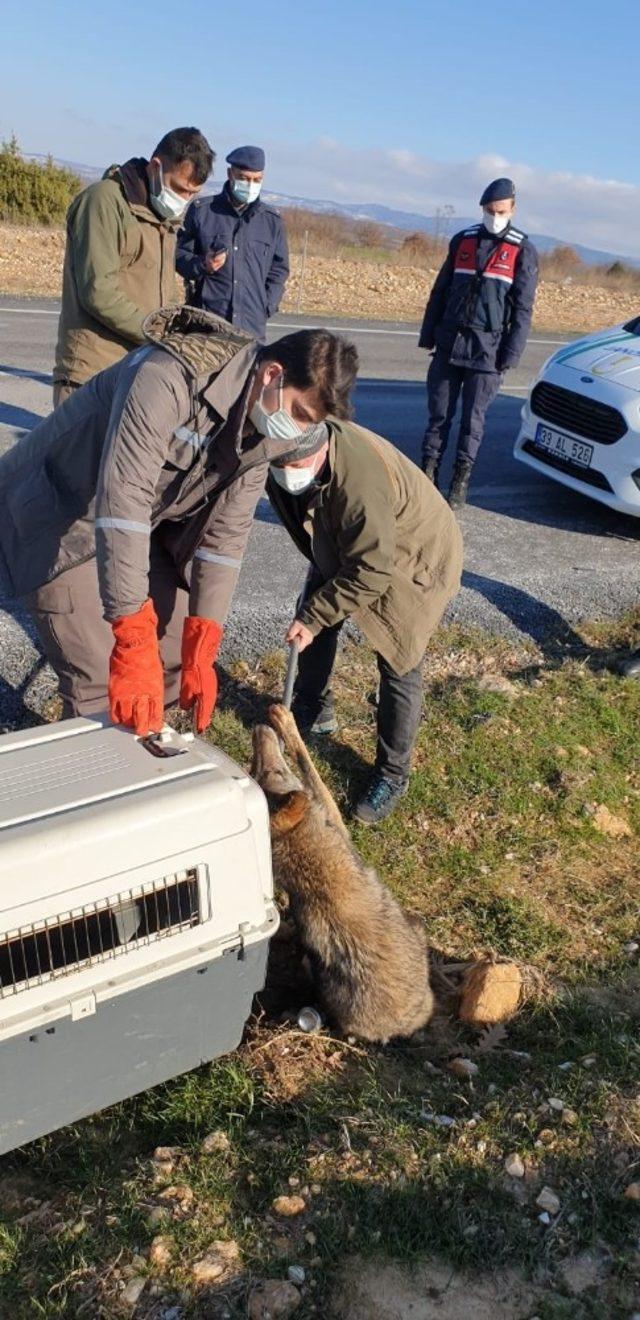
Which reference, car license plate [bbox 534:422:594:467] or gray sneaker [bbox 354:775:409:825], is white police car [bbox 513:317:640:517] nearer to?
car license plate [bbox 534:422:594:467]

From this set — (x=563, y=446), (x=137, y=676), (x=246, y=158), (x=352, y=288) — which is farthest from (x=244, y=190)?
(x=352, y=288)

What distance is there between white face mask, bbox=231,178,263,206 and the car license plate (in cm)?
284

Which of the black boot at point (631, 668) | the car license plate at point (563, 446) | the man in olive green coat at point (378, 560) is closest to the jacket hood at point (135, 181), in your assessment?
the man in olive green coat at point (378, 560)

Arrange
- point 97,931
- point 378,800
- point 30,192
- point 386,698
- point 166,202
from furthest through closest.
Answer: point 30,192
point 166,202
point 378,800
point 386,698
point 97,931

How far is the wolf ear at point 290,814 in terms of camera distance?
3504mm

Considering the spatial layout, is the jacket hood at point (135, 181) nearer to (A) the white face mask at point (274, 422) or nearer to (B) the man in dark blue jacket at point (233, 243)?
(B) the man in dark blue jacket at point (233, 243)

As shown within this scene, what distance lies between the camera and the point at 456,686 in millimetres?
5531

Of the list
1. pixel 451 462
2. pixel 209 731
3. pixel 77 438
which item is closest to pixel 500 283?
pixel 451 462

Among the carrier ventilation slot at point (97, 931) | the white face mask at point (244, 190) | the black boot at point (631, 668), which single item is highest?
the white face mask at point (244, 190)

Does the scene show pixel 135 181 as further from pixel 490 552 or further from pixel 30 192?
pixel 30 192

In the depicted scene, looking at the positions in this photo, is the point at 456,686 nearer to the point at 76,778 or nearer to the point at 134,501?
the point at 134,501

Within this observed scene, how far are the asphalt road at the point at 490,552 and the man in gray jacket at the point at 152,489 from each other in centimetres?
134

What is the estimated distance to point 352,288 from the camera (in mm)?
20438

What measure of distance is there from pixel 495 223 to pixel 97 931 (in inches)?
251
